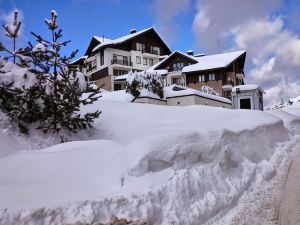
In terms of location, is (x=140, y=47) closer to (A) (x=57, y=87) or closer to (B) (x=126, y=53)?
(B) (x=126, y=53)

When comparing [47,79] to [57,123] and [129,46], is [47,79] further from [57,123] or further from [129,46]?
[129,46]

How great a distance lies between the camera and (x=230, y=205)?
672cm

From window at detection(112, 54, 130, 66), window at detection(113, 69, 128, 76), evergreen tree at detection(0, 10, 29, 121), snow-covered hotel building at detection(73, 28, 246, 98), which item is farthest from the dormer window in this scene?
evergreen tree at detection(0, 10, 29, 121)

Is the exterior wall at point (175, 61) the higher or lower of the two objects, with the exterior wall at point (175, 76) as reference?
higher

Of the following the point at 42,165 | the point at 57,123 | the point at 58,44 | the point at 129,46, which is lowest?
the point at 42,165

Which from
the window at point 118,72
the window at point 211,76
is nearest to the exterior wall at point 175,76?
the window at point 211,76

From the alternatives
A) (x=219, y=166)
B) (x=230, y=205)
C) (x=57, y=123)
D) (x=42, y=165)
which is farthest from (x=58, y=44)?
(x=230, y=205)

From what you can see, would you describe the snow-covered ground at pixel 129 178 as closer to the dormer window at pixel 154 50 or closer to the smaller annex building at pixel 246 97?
the smaller annex building at pixel 246 97

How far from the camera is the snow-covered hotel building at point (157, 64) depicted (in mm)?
51188

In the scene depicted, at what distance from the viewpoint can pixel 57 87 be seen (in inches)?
352

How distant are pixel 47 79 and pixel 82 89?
2.78 feet

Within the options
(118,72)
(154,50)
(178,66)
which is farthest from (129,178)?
(154,50)

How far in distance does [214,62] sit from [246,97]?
1563 centimetres

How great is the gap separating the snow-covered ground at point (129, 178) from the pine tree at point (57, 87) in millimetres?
465
